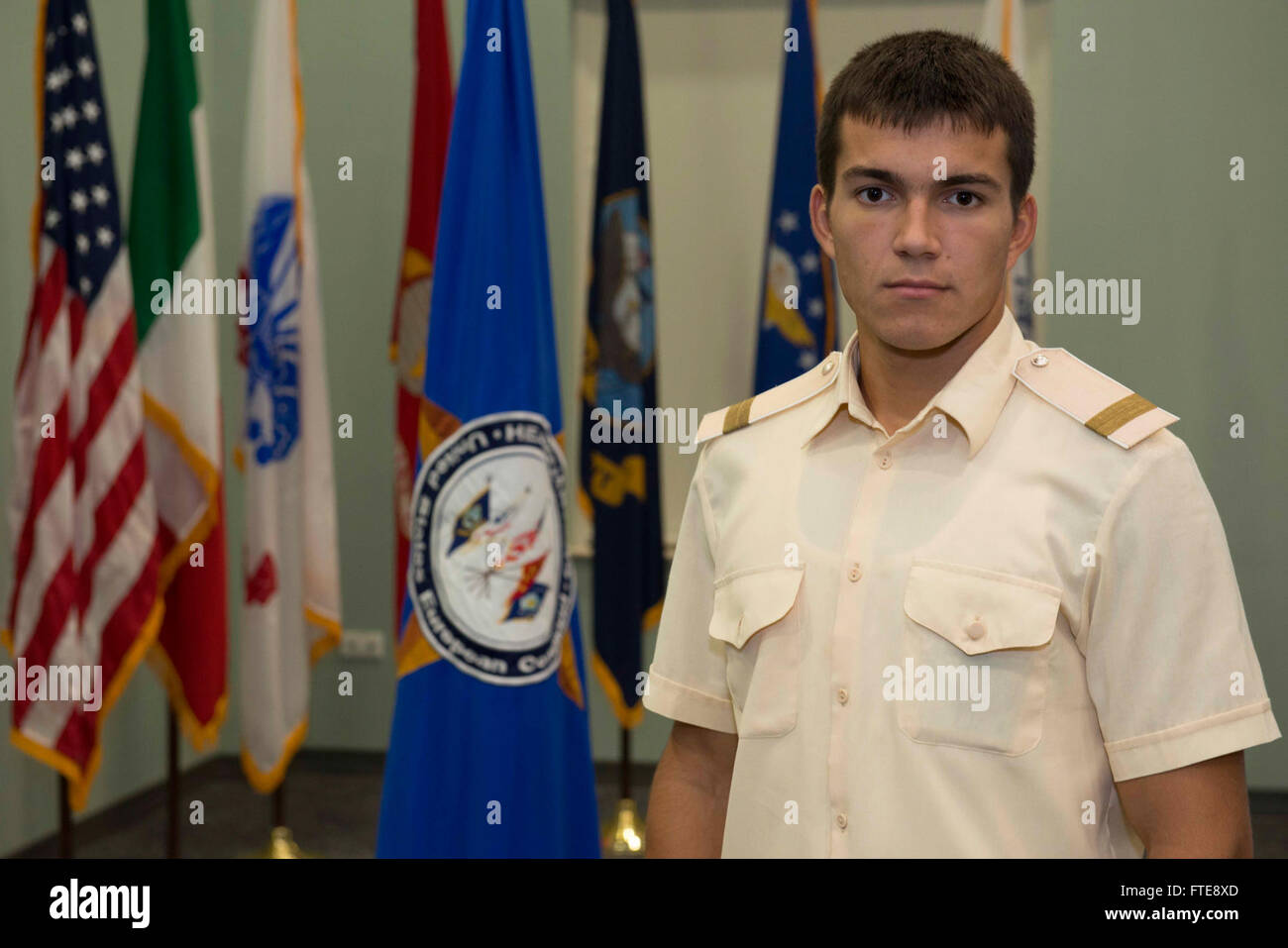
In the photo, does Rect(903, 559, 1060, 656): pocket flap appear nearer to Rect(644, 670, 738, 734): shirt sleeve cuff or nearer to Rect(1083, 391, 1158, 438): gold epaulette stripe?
Rect(1083, 391, 1158, 438): gold epaulette stripe

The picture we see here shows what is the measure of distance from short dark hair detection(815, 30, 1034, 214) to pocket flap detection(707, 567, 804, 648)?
388 millimetres

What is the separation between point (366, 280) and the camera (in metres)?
4.32

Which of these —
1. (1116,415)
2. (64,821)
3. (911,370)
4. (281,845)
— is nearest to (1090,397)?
(1116,415)

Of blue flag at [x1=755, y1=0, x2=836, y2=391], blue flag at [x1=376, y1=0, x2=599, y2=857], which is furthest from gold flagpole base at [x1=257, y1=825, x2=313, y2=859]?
blue flag at [x1=755, y1=0, x2=836, y2=391]

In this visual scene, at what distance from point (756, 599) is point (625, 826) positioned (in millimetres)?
2639

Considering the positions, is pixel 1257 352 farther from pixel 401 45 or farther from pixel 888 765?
pixel 888 765

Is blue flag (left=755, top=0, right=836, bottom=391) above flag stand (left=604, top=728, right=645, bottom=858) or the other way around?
above

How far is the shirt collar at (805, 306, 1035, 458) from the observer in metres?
1.08

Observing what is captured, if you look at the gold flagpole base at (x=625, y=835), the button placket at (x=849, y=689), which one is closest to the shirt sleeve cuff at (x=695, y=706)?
the button placket at (x=849, y=689)

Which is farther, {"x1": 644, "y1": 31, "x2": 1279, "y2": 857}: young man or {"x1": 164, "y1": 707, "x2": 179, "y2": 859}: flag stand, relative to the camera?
{"x1": 164, "y1": 707, "x2": 179, "y2": 859}: flag stand

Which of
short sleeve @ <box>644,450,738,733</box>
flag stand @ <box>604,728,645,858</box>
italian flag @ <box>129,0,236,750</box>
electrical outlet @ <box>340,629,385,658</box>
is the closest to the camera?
short sleeve @ <box>644,450,738,733</box>

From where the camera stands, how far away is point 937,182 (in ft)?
3.50

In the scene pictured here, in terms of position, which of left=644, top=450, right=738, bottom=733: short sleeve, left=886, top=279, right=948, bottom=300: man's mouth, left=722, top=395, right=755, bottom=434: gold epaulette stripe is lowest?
left=644, top=450, right=738, bottom=733: short sleeve
